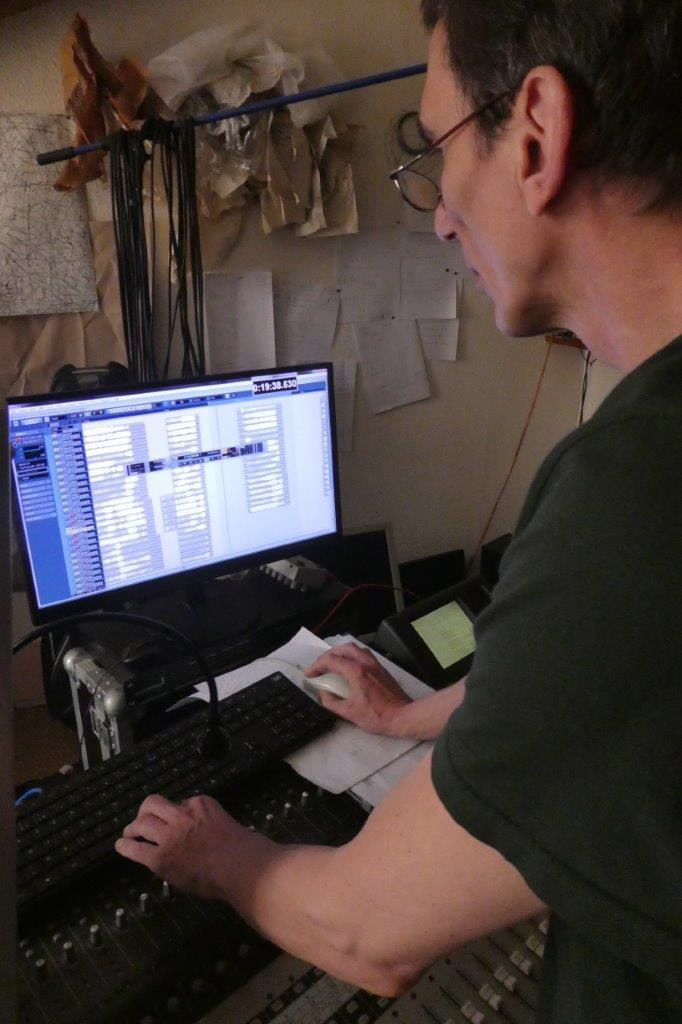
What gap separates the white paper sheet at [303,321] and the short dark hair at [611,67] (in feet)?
3.20

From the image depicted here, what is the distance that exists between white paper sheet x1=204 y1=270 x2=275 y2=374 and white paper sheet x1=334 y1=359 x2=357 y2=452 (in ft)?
0.66

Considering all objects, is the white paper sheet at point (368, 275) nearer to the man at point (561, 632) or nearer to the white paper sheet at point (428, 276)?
the white paper sheet at point (428, 276)

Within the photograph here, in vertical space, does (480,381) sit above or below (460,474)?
above

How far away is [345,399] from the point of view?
1.62 m

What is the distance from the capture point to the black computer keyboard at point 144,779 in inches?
26.0

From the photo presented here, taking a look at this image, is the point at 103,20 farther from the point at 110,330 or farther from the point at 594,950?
the point at 594,950

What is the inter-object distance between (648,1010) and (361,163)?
4.83 feet

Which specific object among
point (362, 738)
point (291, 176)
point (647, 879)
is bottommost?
point (362, 738)

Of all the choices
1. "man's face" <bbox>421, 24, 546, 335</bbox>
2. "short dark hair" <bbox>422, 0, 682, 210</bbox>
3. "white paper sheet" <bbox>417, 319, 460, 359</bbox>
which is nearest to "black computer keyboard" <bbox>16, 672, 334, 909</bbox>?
"man's face" <bbox>421, 24, 546, 335</bbox>

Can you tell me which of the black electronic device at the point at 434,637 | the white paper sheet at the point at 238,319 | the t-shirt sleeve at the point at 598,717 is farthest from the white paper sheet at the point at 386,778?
the white paper sheet at the point at 238,319

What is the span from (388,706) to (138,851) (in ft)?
1.18

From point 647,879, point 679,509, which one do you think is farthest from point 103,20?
point 647,879

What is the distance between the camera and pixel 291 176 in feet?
4.27

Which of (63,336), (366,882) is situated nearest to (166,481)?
(63,336)
